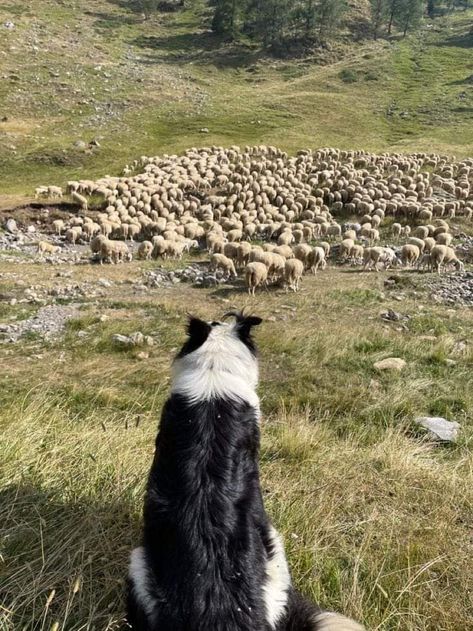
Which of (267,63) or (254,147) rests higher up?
(267,63)

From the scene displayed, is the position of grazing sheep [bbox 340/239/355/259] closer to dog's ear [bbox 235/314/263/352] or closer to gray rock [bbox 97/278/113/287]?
gray rock [bbox 97/278/113/287]

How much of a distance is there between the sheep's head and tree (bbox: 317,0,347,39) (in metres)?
88.1

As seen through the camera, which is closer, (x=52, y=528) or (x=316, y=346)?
(x=52, y=528)

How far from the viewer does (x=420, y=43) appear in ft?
267

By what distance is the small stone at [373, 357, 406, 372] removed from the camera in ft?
27.7

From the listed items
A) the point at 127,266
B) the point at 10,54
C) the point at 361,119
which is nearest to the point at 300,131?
the point at 361,119

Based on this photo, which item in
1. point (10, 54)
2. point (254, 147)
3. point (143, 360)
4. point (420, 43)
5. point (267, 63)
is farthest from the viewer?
point (420, 43)

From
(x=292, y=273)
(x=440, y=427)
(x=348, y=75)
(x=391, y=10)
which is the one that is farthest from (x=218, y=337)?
(x=391, y=10)

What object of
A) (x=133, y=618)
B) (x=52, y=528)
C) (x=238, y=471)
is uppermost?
(x=238, y=471)

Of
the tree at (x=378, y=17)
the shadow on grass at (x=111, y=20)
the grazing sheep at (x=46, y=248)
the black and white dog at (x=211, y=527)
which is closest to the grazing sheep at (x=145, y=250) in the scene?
the grazing sheep at (x=46, y=248)

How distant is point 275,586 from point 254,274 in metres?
12.3

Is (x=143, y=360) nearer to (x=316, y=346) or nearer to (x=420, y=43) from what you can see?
(x=316, y=346)

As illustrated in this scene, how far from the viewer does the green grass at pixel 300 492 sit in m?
2.58

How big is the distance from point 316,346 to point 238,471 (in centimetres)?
729
